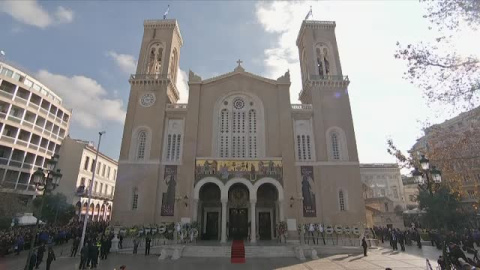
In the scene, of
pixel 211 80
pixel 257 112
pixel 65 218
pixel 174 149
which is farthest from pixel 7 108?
pixel 257 112

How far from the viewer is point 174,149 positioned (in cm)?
2772

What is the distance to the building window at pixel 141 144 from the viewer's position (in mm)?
27594

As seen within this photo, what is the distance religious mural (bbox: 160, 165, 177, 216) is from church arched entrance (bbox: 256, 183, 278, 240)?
828 centimetres

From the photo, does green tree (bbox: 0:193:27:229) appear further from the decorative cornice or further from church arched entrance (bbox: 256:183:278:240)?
the decorative cornice

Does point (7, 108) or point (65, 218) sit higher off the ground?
point (7, 108)

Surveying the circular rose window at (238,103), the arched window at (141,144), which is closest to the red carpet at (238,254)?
the arched window at (141,144)

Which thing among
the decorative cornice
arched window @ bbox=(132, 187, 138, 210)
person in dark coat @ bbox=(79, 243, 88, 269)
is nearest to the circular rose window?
the decorative cornice

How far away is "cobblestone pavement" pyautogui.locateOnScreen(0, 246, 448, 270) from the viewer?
50.5ft

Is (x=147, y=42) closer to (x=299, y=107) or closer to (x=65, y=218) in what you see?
(x=299, y=107)

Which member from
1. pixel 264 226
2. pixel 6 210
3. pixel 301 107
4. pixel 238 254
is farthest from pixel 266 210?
pixel 6 210

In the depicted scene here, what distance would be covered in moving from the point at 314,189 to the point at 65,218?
29713 mm

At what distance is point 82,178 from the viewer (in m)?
38.8

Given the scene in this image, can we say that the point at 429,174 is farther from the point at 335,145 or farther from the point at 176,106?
the point at 176,106

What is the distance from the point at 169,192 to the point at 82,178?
Result: 20.3 metres
